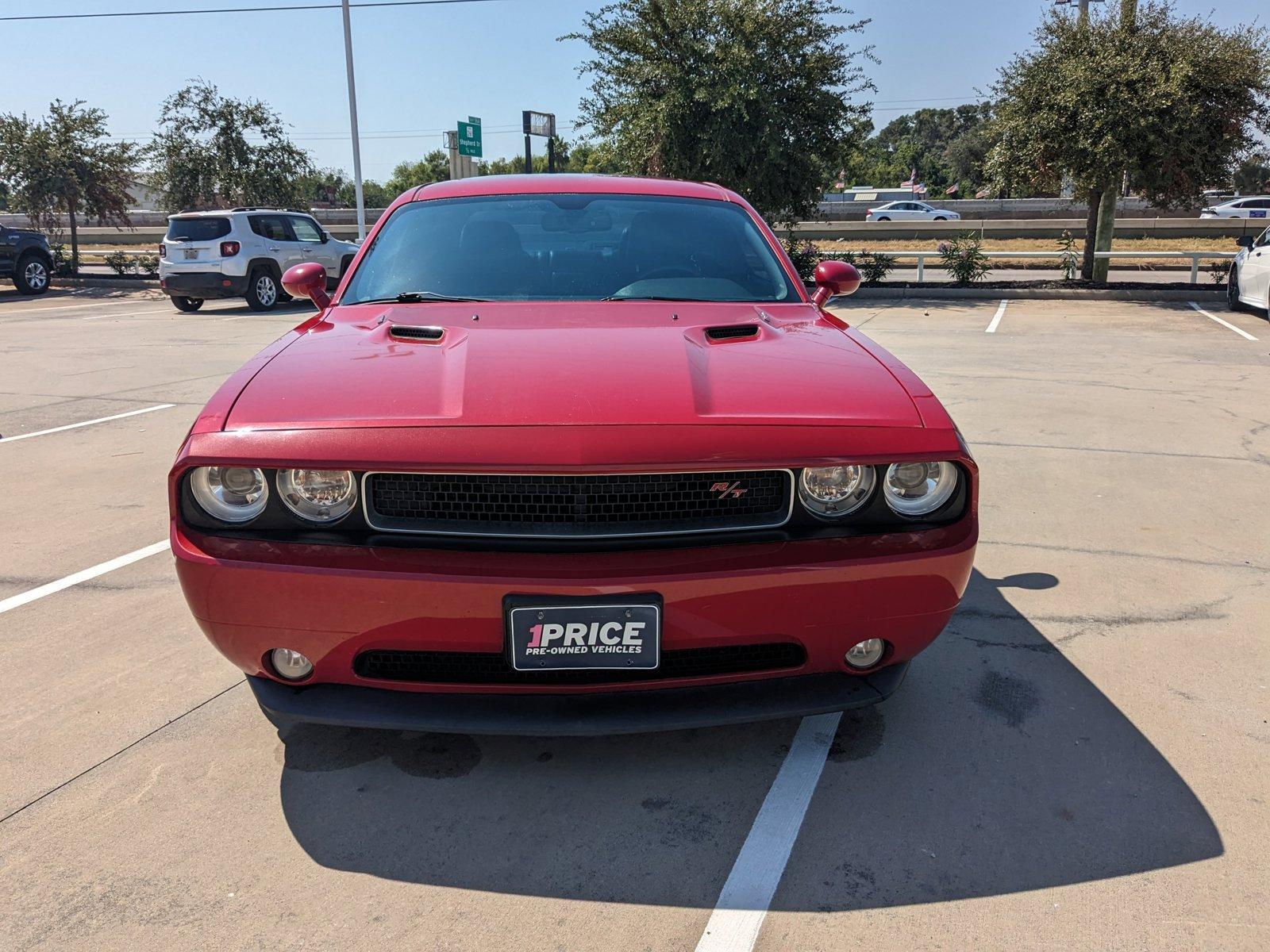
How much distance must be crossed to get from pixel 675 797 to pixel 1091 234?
18.5m

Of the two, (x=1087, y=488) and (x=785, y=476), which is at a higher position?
(x=785, y=476)

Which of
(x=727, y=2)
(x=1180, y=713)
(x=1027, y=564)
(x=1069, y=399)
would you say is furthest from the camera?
(x=727, y=2)

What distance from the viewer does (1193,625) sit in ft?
11.7

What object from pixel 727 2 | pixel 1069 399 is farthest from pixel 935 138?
pixel 1069 399

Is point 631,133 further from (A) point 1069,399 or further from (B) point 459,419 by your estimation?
(B) point 459,419

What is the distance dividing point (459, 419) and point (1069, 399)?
689 cm

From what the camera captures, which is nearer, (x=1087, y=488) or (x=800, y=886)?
(x=800, y=886)

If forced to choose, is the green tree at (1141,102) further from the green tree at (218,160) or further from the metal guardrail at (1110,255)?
the green tree at (218,160)

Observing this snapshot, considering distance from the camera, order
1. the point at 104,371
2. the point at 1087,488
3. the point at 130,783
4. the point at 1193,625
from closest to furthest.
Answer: the point at 130,783
the point at 1193,625
the point at 1087,488
the point at 104,371

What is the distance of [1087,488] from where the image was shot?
5.33 m

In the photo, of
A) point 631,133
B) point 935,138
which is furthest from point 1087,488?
point 935,138

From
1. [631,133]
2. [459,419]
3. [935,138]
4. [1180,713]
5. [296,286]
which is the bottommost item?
[1180,713]

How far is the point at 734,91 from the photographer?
1681cm

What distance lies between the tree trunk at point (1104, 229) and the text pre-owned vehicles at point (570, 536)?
671 inches
